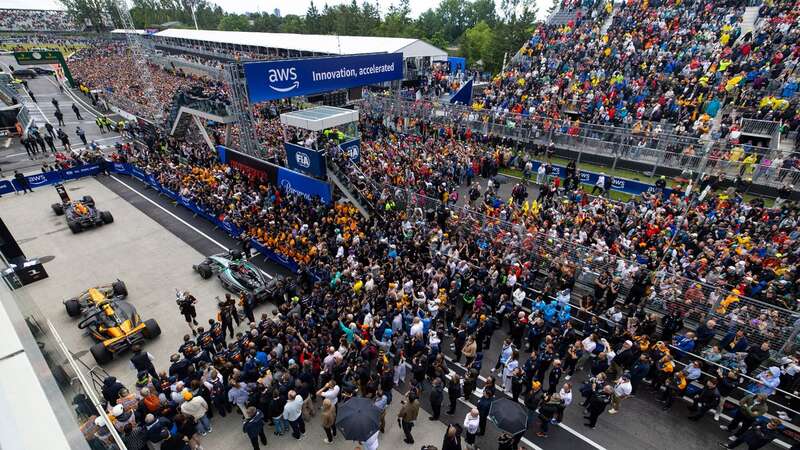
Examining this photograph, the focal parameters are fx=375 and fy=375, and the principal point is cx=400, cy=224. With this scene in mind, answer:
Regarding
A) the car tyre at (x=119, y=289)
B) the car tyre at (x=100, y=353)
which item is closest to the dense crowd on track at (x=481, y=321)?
the car tyre at (x=100, y=353)

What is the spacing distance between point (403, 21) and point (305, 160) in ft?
238

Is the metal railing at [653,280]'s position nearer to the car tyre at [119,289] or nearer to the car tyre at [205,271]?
the car tyre at [205,271]

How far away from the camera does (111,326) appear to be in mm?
11859

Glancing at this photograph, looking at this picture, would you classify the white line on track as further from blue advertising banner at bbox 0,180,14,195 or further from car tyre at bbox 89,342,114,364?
car tyre at bbox 89,342,114,364

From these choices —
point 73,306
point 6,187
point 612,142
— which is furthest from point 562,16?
point 6,187

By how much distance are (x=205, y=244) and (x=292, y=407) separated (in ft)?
41.6

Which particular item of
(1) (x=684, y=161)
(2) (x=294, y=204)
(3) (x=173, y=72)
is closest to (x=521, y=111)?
(1) (x=684, y=161)

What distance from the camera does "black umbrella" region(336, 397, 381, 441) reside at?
7.51m

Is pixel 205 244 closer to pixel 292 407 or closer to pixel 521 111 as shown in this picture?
pixel 292 407

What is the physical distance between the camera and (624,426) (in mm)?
9430

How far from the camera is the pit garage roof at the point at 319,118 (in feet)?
64.5

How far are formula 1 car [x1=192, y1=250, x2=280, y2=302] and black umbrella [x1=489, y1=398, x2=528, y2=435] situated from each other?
8462mm

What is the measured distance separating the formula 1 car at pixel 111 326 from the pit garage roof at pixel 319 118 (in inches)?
453

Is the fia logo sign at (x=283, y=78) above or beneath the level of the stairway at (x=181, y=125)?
above
